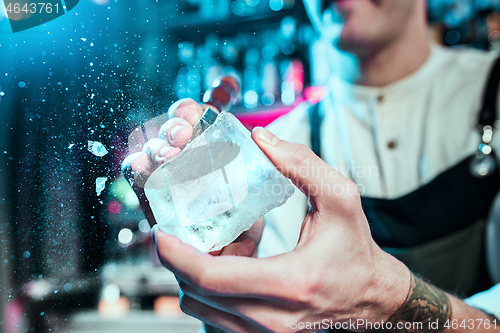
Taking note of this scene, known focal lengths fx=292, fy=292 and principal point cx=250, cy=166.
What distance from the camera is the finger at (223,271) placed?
0.40 m

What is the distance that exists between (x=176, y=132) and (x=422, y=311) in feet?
2.10

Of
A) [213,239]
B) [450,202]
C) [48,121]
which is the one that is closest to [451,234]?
[450,202]

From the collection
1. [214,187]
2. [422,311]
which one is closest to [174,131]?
[214,187]

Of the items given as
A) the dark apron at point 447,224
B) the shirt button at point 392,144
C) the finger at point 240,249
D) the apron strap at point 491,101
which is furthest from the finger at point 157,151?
the apron strap at point 491,101

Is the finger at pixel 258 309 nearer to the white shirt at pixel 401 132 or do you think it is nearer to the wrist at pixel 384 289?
the wrist at pixel 384 289

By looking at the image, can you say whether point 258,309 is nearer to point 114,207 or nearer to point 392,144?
point 114,207

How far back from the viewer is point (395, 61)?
115cm

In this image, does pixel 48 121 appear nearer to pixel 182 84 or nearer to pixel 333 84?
pixel 182 84

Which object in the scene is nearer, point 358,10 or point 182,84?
point 182,84

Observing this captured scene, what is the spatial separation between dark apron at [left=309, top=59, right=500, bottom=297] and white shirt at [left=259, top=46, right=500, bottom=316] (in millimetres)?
53

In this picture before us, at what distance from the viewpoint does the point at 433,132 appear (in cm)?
109

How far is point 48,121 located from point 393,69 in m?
1.20

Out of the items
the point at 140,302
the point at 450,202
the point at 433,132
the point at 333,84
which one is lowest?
the point at 140,302

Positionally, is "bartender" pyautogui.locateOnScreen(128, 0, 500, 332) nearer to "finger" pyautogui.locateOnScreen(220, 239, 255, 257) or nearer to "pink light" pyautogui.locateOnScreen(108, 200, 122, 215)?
"finger" pyautogui.locateOnScreen(220, 239, 255, 257)
